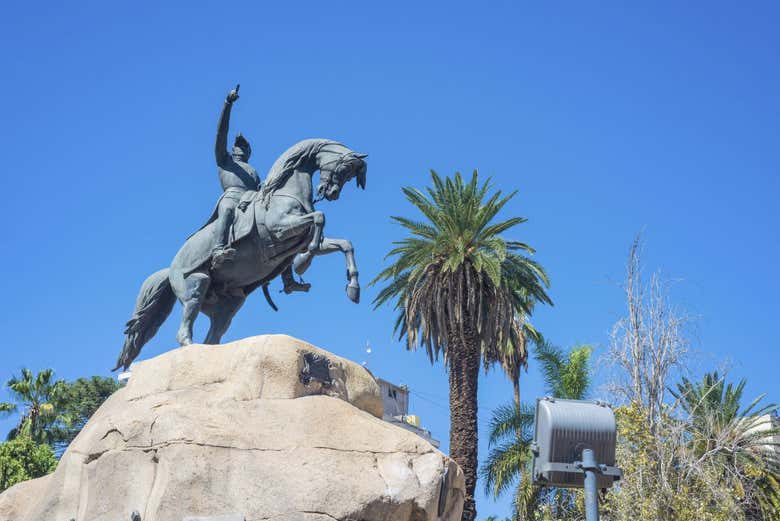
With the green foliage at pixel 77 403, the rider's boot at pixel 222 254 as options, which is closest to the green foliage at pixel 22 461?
the green foliage at pixel 77 403

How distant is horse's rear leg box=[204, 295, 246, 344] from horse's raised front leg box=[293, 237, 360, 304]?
1.16 metres

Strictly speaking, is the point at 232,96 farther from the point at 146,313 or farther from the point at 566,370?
the point at 566,370

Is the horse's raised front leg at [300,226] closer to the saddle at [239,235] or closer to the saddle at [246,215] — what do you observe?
the saddle at [239,235]

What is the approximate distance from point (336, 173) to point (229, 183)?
1508 millimetres

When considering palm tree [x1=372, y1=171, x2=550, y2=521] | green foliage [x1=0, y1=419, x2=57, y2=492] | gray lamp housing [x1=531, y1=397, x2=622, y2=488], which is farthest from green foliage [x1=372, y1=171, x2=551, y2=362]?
gray lamp housing [x1=531, y1=397, x2=622, y2=488]

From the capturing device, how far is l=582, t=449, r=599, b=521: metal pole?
15.5 feet

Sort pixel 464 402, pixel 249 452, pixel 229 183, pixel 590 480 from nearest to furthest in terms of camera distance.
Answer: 1. pixel 590 480
2. pixel 249 452
3. pixel 229 183
4. pixel 464 402

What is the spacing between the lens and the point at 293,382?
1002 cm

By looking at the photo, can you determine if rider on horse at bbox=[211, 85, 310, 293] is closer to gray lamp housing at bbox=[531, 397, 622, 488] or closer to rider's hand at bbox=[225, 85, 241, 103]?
rider's hand at bbox=[225, 85, 241, 103]

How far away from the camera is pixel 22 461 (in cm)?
3061

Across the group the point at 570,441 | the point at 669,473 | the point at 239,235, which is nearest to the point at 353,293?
the point at 239,235

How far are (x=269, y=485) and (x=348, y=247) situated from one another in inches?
158

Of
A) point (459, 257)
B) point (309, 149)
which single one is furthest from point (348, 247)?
point (459, 257)

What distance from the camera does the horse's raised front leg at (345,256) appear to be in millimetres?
11937
